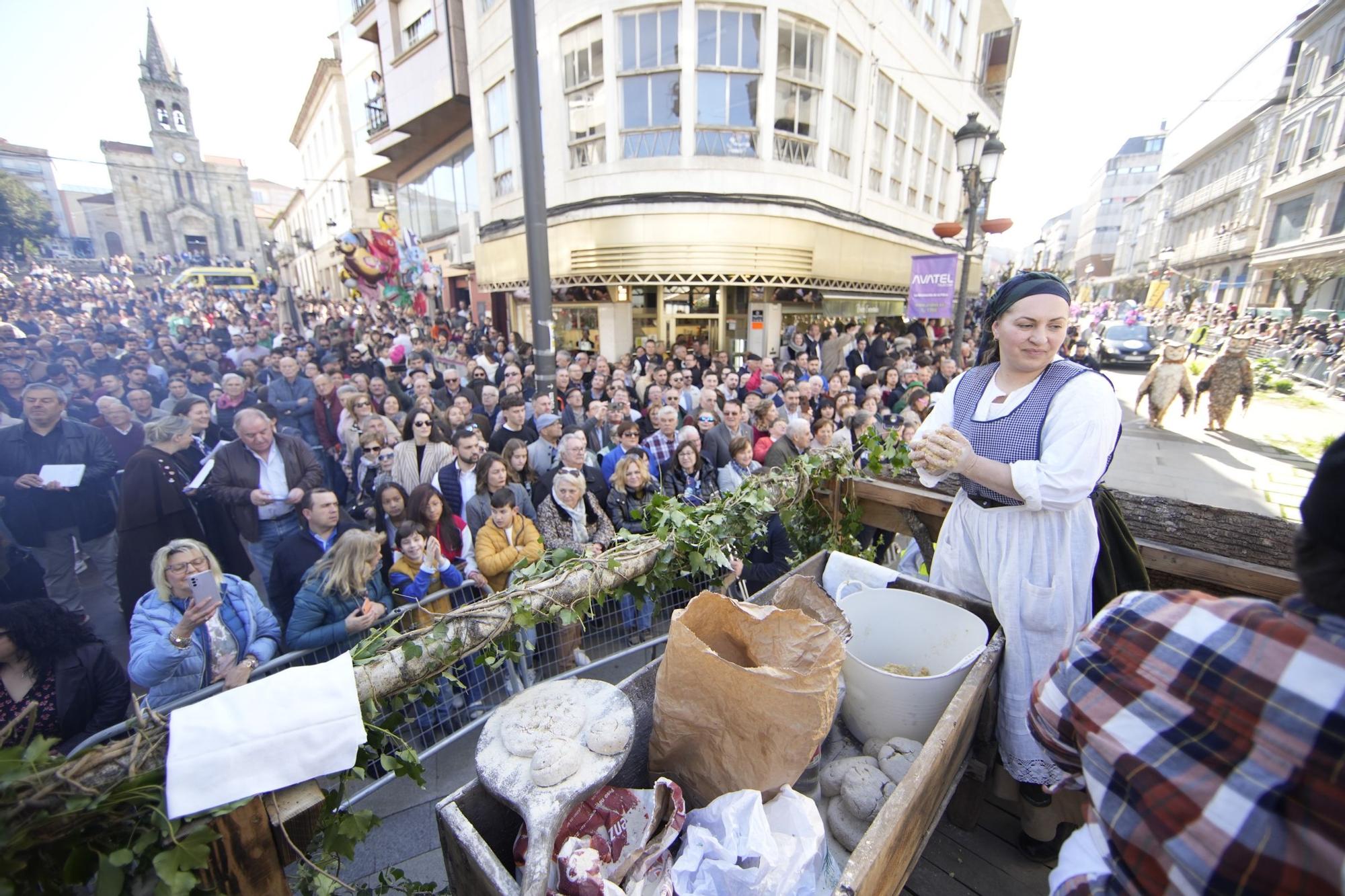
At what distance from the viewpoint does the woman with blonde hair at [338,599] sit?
2965 millimetres

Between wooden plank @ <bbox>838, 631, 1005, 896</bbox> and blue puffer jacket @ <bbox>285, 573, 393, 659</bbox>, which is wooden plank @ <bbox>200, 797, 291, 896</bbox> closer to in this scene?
wooden plank @ <bbox>838, 631, 1005, 896</bbox>

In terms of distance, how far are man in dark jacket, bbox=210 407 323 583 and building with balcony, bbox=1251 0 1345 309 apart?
3727 centimetres

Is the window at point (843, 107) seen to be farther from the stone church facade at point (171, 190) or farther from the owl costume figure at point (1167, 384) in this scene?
the stone church facade at point (171, 190)

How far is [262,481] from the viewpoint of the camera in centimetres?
459

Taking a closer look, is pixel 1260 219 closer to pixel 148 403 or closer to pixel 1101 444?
pixel 1101 444

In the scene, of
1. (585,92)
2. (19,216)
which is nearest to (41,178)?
(19,216)

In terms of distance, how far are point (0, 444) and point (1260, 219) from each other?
53.7m

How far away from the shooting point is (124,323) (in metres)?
18.3

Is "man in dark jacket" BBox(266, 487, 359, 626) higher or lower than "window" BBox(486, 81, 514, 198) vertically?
lower

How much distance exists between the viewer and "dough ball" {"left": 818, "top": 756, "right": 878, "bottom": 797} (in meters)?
→ 1.80

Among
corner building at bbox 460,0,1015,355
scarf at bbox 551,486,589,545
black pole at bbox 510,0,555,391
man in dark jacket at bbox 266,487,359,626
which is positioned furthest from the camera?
corner building at bbox 460,0,1015,355

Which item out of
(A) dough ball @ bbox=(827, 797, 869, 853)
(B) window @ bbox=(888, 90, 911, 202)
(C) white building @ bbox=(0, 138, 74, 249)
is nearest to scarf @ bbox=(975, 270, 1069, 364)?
(A) dough ball @ bbox=(827, 797, 869, 853)

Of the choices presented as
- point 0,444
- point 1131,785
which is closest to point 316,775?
point 1131,785

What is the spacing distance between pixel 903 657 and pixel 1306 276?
105ft
